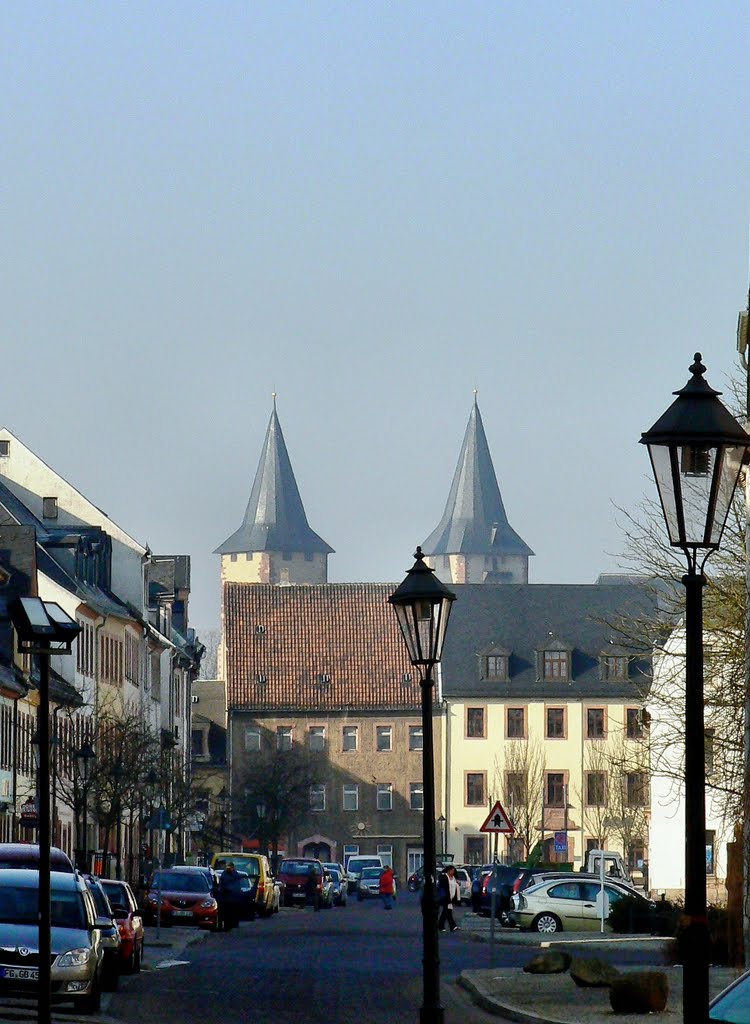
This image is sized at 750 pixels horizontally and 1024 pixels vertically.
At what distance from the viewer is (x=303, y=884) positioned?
7256 centimetres

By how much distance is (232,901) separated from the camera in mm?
53312

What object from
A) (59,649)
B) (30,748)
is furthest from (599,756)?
(59,649)

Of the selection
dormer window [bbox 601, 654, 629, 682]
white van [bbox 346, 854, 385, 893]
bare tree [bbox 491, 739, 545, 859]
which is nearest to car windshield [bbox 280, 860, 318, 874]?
white van [bbox 346, 854, 385, 893]

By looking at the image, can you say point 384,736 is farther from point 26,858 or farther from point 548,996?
point 548,996

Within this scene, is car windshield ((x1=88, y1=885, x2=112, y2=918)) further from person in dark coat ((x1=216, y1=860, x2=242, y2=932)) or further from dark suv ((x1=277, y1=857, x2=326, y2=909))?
dark suv ((x1=277, y1=857, x2=326, y2=909))

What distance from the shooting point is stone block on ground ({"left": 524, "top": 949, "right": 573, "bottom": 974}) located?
3056 centimetres

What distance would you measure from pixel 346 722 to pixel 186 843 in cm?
1893

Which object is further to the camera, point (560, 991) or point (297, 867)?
point (297, 867)

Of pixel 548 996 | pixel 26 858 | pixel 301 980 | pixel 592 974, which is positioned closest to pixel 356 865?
pixel 301 980

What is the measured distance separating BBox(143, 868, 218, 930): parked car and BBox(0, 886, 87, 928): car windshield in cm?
2484

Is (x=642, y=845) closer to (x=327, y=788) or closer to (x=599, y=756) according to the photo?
(x=599, y=756)

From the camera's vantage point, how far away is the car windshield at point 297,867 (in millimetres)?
73706

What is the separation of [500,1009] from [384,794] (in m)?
89.4

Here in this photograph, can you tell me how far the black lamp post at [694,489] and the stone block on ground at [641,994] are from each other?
12293 millimetres
